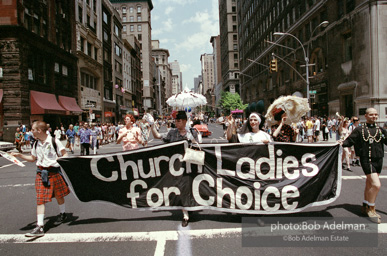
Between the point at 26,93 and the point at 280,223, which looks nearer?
the point at 280,223

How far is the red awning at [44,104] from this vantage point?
23.6 m

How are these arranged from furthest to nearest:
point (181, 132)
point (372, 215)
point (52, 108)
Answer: point (52, 108)
point (181, 132)
point (372, 215)

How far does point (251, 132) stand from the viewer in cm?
518

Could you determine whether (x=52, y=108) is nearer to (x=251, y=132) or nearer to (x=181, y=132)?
(x=181, y=132)

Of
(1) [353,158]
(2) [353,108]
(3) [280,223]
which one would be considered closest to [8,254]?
(3) [280,223]

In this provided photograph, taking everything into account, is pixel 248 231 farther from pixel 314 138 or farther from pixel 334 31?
pixel 334 31

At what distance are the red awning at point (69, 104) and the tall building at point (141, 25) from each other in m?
56.8

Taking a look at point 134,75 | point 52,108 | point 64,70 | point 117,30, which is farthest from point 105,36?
point 52,108

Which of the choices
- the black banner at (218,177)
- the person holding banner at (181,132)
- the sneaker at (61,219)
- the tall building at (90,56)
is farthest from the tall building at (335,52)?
the tall building at (90,56)

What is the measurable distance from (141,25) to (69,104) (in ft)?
216

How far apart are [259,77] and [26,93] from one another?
46060 mm

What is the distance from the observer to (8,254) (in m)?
3.73

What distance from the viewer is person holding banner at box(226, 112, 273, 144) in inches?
196

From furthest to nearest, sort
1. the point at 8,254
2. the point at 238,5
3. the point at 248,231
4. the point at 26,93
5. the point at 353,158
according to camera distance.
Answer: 1. the point at 238,5
2. the point at 26,93
3. the point at 353,158
4. the point at 248,231
5. the point at 8,254
